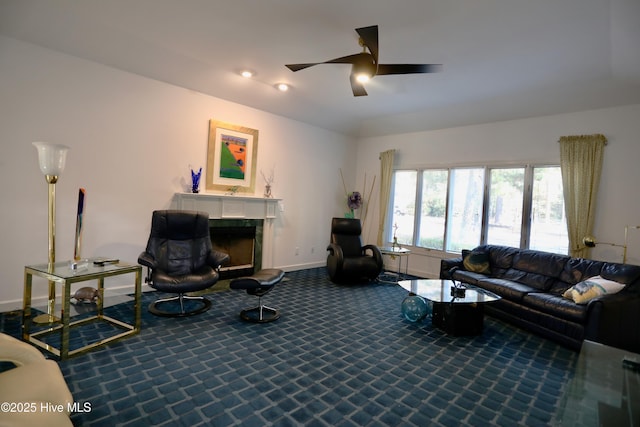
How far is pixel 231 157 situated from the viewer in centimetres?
494

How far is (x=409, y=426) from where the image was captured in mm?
1865

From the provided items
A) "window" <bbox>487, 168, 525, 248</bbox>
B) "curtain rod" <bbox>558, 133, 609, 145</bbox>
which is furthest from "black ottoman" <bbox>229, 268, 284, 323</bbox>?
"curtain rod" <bbox>558, 133, 609, 145</bbox>

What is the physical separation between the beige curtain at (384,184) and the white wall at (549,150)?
18 cm

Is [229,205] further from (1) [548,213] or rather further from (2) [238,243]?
(1) [548,213]

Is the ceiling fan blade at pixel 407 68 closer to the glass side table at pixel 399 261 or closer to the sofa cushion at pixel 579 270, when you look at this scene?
the sofa cushion at pixel 579 270

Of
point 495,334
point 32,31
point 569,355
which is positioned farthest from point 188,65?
point 569,355

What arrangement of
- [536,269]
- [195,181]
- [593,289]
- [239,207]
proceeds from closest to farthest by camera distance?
Result: [593,289] < [536,269] < [195,181] < [239,207]

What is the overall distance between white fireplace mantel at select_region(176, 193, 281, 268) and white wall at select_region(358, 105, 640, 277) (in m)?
2.69

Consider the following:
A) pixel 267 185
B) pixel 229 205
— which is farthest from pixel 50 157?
pixel 267 185

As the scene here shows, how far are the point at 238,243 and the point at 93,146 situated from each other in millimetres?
2322

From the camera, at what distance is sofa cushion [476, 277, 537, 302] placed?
3538 millimetres

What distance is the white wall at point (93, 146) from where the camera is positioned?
10.5ft

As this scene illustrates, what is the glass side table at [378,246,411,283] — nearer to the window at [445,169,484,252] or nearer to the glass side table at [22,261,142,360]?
the window at [445,169,484,252]

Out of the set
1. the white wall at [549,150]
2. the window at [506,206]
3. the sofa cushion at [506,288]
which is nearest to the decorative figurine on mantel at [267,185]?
the white wall at [549,150]
